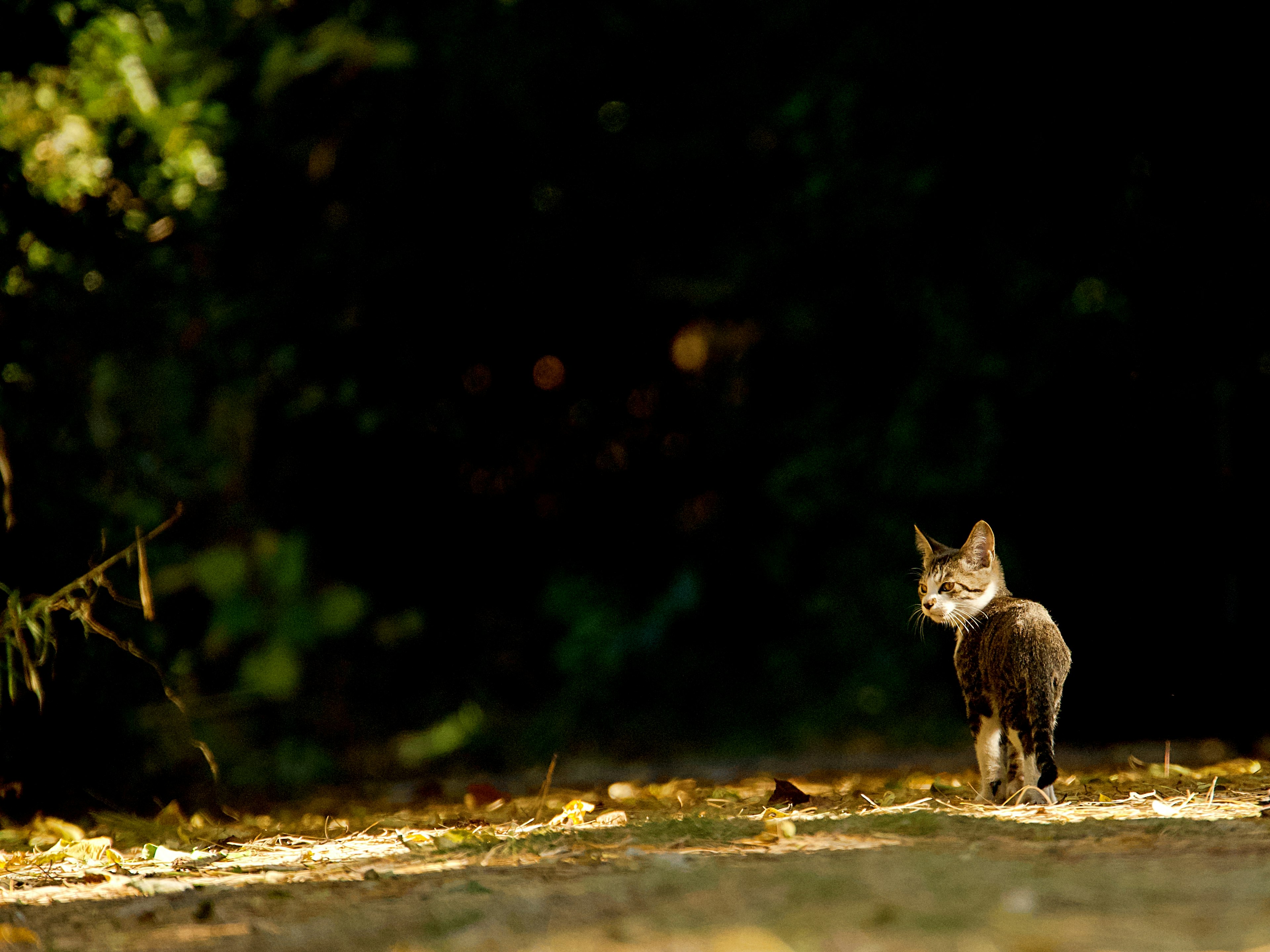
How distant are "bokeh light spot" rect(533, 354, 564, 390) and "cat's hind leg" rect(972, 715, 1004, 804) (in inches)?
278

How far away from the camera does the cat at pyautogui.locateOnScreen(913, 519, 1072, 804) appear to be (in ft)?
13.3

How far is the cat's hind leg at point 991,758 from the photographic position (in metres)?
4.28

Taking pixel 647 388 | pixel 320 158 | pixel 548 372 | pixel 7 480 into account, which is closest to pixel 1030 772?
pixel 7 480

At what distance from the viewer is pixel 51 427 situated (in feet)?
22.0

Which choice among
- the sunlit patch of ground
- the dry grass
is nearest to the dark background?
the dry grass

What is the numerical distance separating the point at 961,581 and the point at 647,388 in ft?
22.0

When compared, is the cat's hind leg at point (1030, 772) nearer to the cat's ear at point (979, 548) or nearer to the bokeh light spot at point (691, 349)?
the cat's ear at point (979, 548)

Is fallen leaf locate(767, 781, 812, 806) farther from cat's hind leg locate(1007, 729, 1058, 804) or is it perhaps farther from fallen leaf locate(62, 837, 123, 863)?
fallen leaf locate(62, 837, 123, 863)

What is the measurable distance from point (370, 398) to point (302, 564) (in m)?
1.44

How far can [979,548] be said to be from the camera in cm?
441

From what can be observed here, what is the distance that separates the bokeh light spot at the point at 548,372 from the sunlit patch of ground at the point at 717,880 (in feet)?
20.7

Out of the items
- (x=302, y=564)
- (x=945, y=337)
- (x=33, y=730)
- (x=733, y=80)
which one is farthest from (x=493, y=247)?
(x=33, y=730)

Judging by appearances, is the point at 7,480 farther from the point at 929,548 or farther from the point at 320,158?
the point at 320,158

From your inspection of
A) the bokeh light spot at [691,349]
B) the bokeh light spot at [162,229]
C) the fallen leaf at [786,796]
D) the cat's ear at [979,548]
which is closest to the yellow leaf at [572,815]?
the fallen leaf at [786,796]
